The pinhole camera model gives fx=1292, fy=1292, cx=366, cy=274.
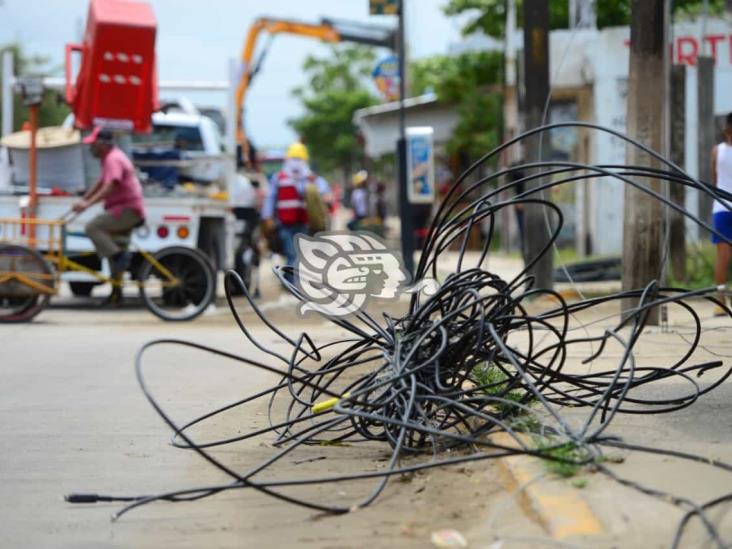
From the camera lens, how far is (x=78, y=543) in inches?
185

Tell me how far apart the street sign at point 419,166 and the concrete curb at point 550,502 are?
13732 mm

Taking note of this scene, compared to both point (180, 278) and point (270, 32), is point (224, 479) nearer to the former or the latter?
point (180, 278)

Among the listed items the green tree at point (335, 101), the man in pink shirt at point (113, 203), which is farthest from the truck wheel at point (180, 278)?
the green tree at point (335, 101)

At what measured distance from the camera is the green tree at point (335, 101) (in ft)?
261

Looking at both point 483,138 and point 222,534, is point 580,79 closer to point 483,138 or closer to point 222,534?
point 483,138

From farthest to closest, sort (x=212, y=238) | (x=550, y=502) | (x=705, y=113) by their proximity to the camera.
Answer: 1. (x=705, y=113)
2. (x=212, y=238)
3. (x=550, y=502)

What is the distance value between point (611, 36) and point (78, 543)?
17.9 metres

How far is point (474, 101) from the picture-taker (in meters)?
30.7

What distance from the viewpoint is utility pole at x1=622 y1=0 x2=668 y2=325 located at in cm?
1054

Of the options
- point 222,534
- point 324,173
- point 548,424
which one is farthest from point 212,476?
point 324,173

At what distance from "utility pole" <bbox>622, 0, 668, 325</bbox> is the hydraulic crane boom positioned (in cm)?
1000

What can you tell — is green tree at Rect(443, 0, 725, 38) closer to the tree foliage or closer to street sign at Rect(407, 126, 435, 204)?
A: the tree foliage

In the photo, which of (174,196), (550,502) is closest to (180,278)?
(174,196)

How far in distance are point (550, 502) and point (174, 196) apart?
10.5m
